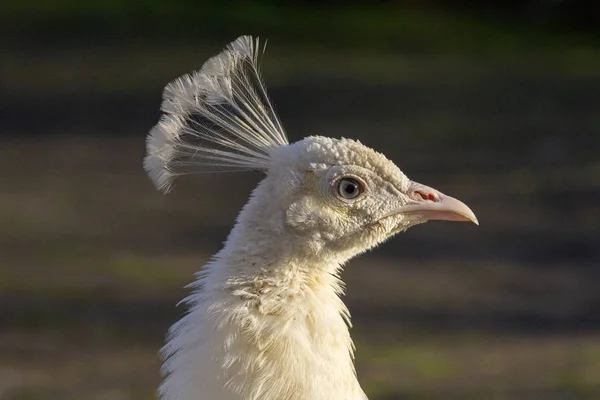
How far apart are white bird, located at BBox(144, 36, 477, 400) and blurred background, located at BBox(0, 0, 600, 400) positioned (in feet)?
8.00

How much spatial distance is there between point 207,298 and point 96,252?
3.80 metres

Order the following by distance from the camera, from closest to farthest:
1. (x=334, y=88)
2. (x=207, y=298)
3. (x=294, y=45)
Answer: (x=207, y=298) → (x=334, y=88) → (x=294, y=45)

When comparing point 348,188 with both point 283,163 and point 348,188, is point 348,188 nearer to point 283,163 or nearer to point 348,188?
point 348,188

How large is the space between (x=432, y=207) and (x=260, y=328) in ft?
1.40

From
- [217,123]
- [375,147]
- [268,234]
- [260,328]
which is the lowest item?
[260,328]

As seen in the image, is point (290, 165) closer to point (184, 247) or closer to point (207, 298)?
point (207, 298)

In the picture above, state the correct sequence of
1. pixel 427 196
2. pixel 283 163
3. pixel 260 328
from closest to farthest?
pixel 260 328, pixel 283 163, pixel 427 196

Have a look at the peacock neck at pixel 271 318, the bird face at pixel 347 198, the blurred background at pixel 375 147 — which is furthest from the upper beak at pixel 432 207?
the blurred background at pixel 375 147

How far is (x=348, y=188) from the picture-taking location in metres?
2.13

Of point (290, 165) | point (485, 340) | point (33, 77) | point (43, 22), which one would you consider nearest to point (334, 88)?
point (33, 77)

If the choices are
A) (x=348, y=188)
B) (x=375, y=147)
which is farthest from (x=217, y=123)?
(x=375, y=147)

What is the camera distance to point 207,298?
2.04m

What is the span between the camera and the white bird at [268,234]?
78.7 inches

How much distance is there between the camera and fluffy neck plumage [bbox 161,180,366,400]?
199 cm
